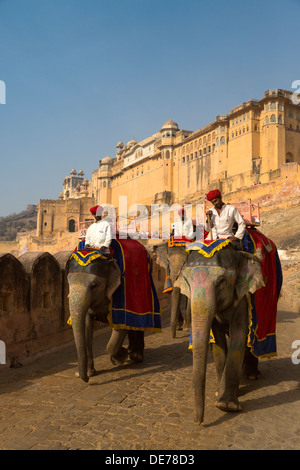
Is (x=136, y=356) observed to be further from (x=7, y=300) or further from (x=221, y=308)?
(x=221, y=308)

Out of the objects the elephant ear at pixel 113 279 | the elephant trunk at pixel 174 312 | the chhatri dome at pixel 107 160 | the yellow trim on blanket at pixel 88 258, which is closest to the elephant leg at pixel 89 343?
the elephant ear at pixel 113 279

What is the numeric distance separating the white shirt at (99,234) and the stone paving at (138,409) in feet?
A: 5.12

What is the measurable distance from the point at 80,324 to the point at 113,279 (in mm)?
780

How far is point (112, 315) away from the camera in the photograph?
5.59 metres

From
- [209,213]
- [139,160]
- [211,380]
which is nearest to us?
[209,213]

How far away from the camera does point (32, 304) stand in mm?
6457

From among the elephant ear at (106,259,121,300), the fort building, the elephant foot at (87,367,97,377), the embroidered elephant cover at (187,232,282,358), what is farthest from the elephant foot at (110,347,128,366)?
the fort building

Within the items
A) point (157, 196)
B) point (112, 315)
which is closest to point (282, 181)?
point (157, 196)

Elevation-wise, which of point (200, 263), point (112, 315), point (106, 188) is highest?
point (106, 188)

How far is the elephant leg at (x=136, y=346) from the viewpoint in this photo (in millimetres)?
6055

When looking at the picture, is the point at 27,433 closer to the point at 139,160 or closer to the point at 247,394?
the point at 247,394

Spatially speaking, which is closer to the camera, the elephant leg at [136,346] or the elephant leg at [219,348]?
the elephant leg at [219,348]

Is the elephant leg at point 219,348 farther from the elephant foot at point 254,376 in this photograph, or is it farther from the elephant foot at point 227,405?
the elephant foot at point 254,376
